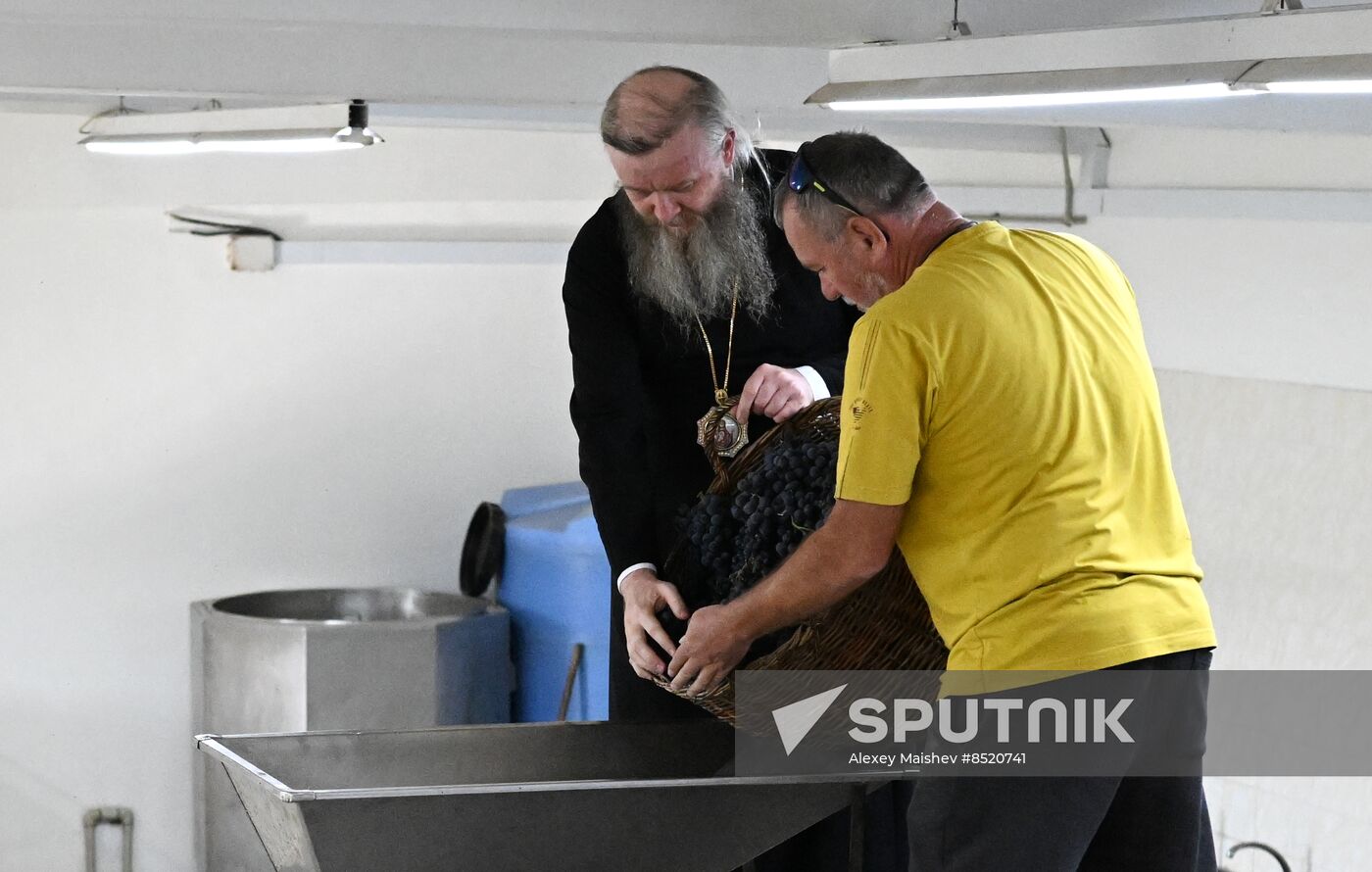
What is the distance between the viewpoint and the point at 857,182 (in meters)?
1.86

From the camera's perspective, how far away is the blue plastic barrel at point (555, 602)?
4.55 meters

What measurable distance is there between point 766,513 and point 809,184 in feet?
1.36

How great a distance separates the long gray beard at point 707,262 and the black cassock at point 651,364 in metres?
0.02

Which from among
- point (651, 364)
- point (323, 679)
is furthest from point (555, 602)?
point (651, 364)

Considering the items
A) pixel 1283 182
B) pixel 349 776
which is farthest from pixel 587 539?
pixel 349 776

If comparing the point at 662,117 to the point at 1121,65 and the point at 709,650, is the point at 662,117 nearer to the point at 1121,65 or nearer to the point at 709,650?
the point at 1121,65

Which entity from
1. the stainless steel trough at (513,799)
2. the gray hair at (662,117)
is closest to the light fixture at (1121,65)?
the gray hair at (662,117)

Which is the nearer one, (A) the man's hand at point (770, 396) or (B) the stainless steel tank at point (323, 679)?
(A) the man's hand at point (770, 396)

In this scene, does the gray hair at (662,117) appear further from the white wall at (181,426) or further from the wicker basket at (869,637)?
the white wall at (181,426)

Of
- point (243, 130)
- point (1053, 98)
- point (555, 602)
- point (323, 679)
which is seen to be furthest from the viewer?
point (555, 602)

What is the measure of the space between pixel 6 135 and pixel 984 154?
3094 millimetres

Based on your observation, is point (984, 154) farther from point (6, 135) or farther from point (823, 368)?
point (6, 135)

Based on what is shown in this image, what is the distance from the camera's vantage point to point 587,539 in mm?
4531

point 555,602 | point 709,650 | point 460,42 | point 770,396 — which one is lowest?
point 555,602
